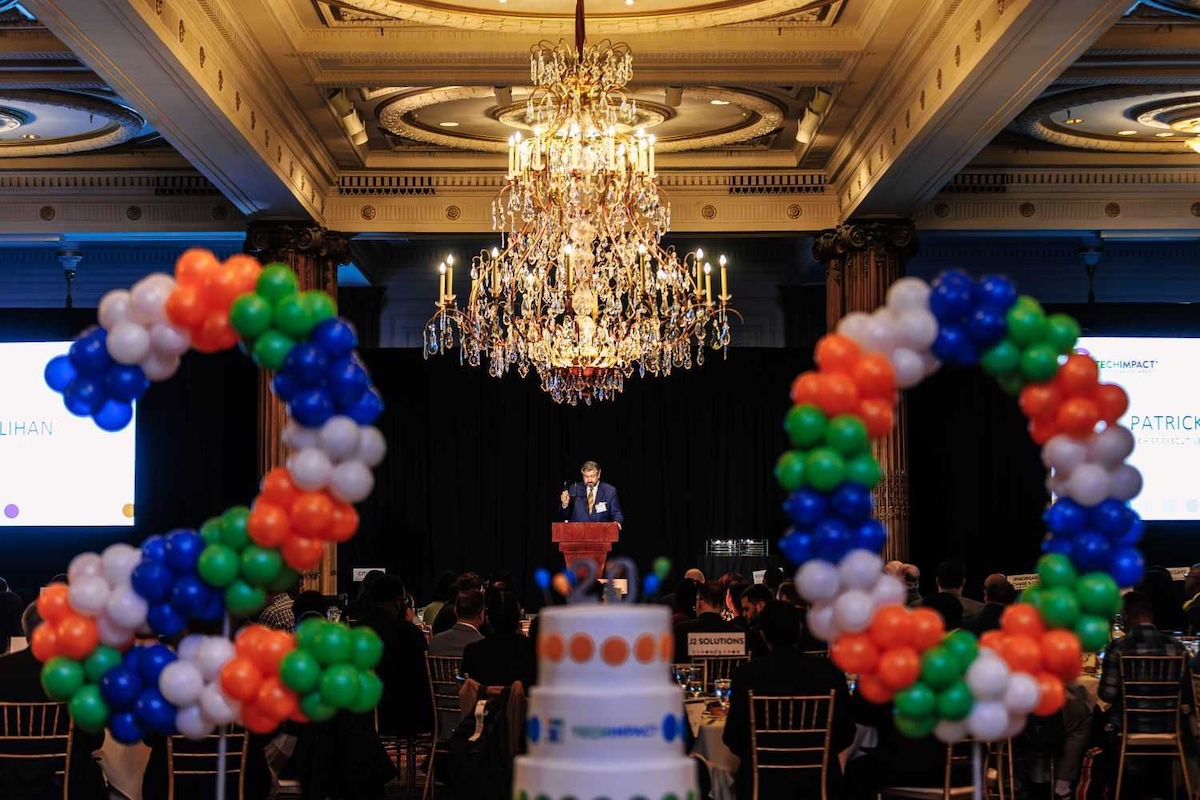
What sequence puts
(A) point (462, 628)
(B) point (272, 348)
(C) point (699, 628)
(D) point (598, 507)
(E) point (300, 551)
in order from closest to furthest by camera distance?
1. (B) point (272, 348)
2. (E) point (300, 551)
3. (C) point (699, 628)
4. (A) point (462, 628)
5. (D) point (598, 507)

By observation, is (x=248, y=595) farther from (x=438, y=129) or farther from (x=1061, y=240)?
(x=1061, y=240)

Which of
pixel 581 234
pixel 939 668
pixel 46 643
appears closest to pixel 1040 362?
pixel 939 668

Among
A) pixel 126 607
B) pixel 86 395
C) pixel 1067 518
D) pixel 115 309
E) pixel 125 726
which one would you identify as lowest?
pixel 125 726

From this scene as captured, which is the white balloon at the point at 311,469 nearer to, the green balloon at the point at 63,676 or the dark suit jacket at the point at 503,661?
the green balloon at the point at 63,676

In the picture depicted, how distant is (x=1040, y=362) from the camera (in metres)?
4.27

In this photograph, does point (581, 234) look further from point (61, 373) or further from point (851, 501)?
point (851, 501)

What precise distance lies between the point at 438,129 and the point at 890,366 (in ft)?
29.7

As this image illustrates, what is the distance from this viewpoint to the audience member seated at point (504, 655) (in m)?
6.79

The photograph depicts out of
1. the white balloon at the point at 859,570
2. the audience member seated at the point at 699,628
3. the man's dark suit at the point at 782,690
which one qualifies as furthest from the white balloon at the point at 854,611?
the audience member seated at the point at 699,628

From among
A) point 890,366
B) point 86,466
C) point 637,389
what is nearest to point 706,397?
point 637,389

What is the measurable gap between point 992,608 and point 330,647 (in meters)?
4.17

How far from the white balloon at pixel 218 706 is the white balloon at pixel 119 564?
412 millimetres

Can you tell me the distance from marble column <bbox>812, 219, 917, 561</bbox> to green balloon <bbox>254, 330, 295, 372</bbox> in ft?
29.4

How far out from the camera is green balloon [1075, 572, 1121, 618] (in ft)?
13.9
